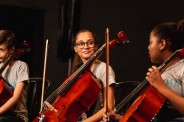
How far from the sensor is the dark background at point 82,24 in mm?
3623

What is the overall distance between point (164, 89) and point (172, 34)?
1.19 ft

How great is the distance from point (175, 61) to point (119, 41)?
394 millimetres

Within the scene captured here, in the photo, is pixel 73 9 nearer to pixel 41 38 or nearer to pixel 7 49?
pixel 41 38

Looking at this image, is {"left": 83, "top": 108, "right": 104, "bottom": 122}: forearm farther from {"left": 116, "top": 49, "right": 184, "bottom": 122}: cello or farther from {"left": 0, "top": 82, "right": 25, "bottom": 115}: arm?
{"left": 0, "top": 82, "right": 25, "bottom": 115}: arm

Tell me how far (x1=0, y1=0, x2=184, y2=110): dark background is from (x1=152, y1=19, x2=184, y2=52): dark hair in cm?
130

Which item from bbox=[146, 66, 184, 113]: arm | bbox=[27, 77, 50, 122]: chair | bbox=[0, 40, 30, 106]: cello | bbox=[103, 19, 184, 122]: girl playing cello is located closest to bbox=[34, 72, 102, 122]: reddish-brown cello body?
bbox=[103, 19, 184, 122]: girl playing cello

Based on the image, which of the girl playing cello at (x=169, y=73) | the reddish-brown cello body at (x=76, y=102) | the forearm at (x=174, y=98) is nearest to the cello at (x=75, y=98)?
the reddish-brown cello body at (x=76, y=102)

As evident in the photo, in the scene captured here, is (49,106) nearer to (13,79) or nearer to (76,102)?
(76,102)

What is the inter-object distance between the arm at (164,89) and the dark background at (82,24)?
1559 millimetres

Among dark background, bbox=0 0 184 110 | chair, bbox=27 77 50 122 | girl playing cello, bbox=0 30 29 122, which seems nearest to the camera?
girl playing cello, bbox=0 30 29 122

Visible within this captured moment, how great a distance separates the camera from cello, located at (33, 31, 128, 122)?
7.88 ft

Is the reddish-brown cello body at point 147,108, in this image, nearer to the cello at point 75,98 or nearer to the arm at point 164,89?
the arm at point 164,89

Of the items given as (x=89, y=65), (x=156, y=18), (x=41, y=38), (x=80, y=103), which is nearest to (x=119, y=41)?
(x=89, y=65)

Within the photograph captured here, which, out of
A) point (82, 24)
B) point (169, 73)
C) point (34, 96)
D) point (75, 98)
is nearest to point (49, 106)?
point (75, 98)
